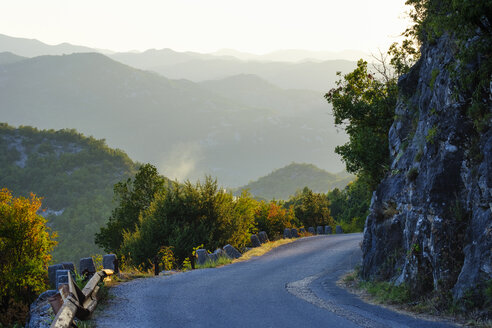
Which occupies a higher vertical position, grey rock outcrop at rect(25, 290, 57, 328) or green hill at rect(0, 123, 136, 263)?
green hill at rect(0, 123, 136, 263)

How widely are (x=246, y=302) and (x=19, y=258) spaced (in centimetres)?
590

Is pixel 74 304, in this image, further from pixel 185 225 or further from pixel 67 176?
pixel 67 176

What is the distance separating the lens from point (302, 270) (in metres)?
16.7

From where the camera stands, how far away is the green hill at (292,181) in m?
170

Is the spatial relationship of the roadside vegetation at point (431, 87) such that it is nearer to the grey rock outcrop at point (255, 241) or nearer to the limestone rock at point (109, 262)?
the grey rock outcrop at point (255, 241)

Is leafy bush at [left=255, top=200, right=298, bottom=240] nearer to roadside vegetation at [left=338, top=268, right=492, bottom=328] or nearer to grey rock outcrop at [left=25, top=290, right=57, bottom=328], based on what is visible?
roadside vegetation at [left=338, top=268, right=492, bottom=328]

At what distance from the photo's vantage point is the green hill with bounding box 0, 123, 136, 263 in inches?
2793

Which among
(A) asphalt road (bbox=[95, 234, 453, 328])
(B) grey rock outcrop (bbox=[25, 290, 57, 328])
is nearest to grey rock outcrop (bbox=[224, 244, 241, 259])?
(A) asphalt road (bbox=[95, 234, 453, 328])

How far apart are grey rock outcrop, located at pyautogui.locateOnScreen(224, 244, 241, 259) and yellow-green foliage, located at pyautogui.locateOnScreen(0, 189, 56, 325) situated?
386 inches

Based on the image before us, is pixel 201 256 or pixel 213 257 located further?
pixel 213 257

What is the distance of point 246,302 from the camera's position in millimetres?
10547

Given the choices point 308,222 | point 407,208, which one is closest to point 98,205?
point 308,222

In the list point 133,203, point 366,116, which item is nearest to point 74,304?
point 366,116

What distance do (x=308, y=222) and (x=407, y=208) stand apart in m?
28.1
